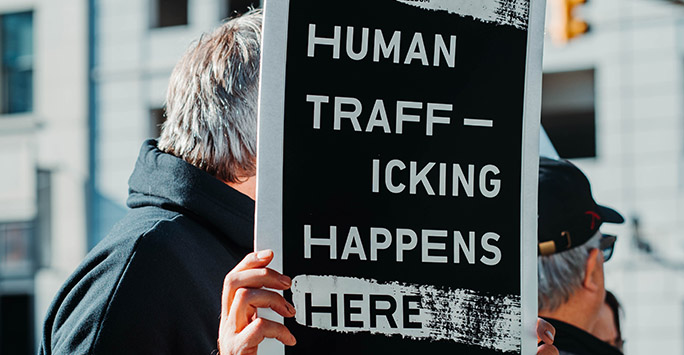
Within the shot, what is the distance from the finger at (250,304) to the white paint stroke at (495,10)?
514mm

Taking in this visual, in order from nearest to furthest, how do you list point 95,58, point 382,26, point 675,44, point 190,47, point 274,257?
point 274,257 → point 382,26 → point 190,47 → point 675,44 → point 95,58

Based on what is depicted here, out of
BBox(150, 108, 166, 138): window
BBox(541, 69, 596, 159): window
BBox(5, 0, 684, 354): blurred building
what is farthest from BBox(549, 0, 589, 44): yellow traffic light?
BBox(150, 108, 166, 138): window

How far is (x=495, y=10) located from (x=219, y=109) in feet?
1.61

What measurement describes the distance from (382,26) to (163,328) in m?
0.57

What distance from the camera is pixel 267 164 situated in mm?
1326

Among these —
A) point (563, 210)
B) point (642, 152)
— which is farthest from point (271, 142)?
point (642, 152)

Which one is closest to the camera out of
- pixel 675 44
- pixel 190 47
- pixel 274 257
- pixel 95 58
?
pixel 274 257

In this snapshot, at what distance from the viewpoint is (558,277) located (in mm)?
2420

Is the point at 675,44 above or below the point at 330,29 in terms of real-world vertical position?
above

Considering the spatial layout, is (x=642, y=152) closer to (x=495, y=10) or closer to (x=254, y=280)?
(x=495, y=10)

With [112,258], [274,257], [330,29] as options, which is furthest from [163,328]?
[330,29]

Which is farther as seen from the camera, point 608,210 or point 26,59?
point 26,59

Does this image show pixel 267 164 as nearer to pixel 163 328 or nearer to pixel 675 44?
pixel 163 328

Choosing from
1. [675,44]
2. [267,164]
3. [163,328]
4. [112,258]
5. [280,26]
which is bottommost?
[163,328]
